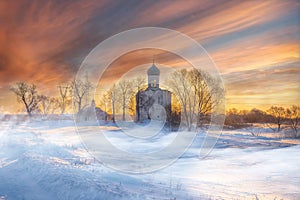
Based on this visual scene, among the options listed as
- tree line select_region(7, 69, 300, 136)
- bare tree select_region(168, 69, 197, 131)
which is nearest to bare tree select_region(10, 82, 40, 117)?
tree line select_region(7, 69, 300, 136)

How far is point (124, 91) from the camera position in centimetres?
2777

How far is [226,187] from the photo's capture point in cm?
786

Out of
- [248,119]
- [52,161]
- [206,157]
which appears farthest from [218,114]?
[52,161]

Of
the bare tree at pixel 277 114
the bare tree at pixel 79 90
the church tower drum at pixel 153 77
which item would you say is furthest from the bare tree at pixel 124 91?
the bare tree at pixel 277 114

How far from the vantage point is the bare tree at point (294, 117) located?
19.8m

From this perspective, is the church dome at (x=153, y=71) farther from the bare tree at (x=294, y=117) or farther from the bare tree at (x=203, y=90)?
the bare tree at (x=294, y=117)

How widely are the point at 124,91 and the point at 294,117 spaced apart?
1626 cm

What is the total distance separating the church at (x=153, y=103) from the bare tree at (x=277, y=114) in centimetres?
994

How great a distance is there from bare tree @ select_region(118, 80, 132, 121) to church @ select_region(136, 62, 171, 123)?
5.91ft

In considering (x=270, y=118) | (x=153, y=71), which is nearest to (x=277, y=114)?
(x=270, y=118)

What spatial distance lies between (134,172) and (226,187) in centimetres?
319

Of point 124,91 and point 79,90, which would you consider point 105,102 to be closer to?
point 124,91

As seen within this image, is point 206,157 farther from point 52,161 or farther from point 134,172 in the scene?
point 52,161

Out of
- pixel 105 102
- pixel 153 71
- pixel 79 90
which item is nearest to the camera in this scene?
pixel 79 90
